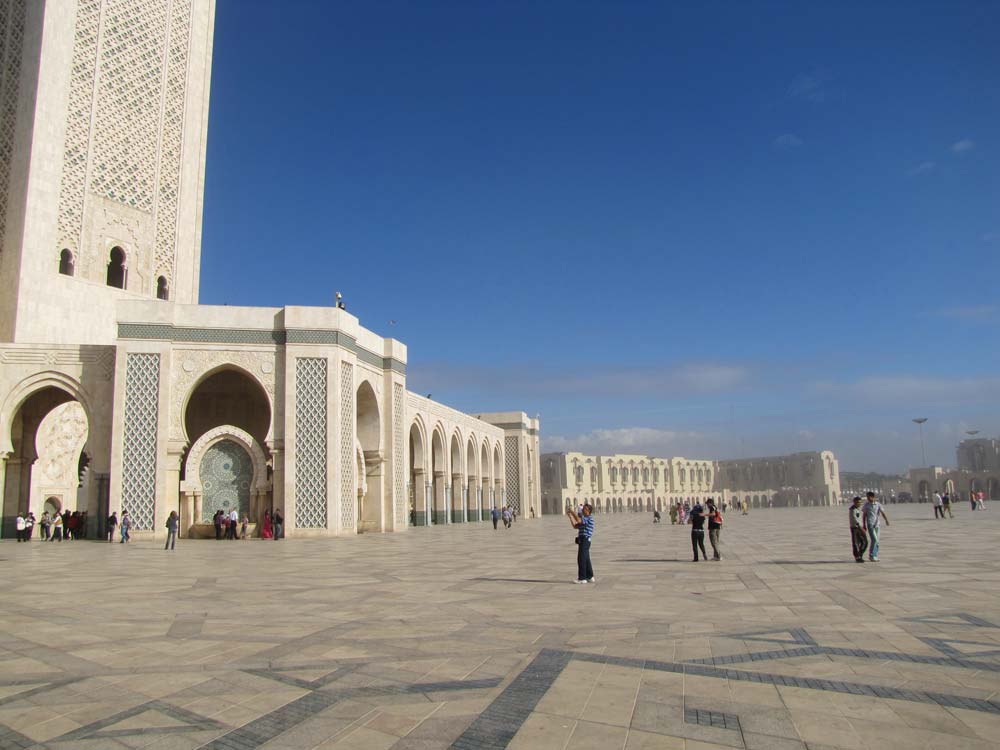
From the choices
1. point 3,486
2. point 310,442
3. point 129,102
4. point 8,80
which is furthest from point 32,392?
point 8,80

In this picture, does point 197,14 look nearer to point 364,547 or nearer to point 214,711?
point 364,547

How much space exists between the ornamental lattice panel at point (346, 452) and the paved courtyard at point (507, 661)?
10.3 meters

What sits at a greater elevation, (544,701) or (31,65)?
(31,65)

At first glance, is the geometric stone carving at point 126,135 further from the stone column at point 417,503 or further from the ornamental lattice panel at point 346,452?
the stone column at point 417,503

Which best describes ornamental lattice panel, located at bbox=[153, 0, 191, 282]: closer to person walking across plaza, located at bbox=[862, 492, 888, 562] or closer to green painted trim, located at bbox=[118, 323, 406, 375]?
green painted trim, located at bbox=[118, 323, 406, 375]

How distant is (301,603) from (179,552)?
26.8ft

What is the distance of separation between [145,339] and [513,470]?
2741 cm

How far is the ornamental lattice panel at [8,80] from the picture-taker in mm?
21766

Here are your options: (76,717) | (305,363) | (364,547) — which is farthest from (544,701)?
(305,363)

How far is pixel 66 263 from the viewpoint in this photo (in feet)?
71.4

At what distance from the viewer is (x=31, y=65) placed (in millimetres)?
21672

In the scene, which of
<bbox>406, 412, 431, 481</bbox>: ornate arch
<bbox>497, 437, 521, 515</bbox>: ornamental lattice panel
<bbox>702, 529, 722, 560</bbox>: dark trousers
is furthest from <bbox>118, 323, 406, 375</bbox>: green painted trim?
<bbox>497, 437, 521, 515</bbox>: ornamental lattice panel

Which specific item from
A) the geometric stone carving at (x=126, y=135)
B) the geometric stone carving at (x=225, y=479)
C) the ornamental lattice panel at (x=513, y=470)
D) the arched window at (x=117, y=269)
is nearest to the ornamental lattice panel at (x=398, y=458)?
the geometric stone carving at (x=225, y=479)

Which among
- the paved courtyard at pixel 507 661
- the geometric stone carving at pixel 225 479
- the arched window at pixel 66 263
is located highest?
the arched window at pixel 66 263
